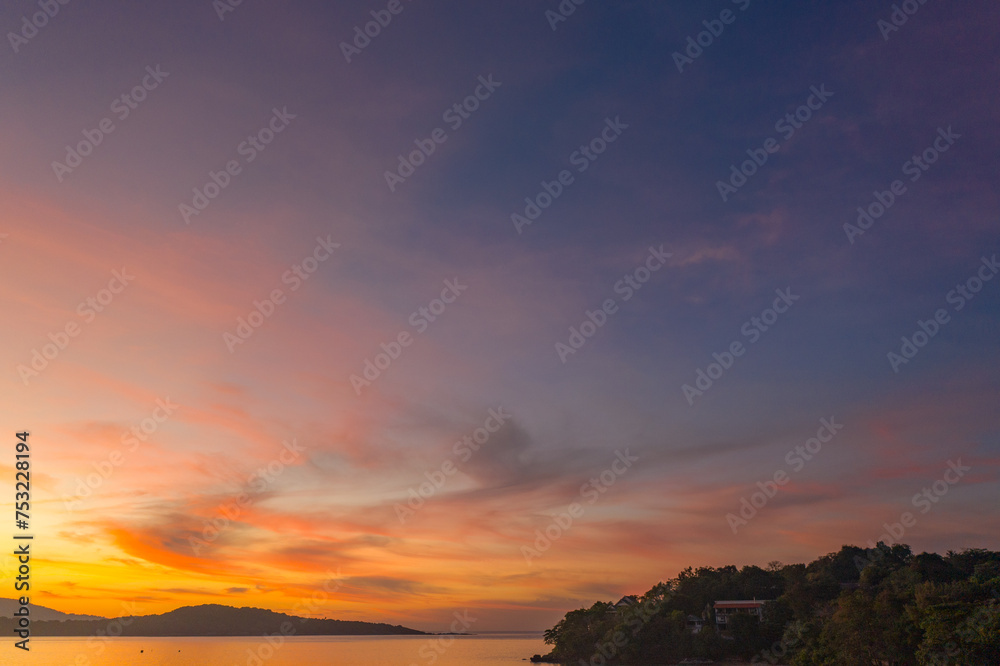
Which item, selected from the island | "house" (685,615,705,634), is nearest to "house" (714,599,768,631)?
the island

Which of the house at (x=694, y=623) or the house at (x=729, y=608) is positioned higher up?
the house at (x=729, y=608)

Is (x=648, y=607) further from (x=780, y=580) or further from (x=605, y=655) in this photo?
(x=780, y=580)

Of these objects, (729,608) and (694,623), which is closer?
(694,623)

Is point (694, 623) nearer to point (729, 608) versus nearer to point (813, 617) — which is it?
point (729, 608)

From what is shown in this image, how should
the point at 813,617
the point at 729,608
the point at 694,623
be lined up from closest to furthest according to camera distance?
1. the point at 813,617
2. the point at 694,623
3. the point at 729,608

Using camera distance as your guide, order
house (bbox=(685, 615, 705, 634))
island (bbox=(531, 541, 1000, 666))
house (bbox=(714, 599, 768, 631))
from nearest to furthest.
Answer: island (bbox=(531, 541, 1000, 666))
house (bbox=(685, 615, 705, 634))
house (bbox=(714, 599, 768, 631))

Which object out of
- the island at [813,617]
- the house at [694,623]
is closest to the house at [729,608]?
the island at [813,617]

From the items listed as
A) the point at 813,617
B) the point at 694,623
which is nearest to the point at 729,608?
the point at 694,623

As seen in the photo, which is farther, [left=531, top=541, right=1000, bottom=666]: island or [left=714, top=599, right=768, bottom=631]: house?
[left=714, top=599, right=768, bottom=631]: house

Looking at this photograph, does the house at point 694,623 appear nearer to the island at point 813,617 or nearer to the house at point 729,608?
the island at point 813,617

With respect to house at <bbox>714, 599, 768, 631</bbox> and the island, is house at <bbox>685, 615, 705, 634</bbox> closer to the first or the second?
the island

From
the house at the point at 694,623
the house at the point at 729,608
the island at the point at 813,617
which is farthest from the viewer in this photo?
the house at the point at 729,608

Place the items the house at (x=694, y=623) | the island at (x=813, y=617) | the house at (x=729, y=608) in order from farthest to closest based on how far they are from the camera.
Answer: the house at (x=729, y=608) → the house at (x=694, y=623) → the island at (x=813, y=617)

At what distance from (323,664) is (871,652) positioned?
356ft
